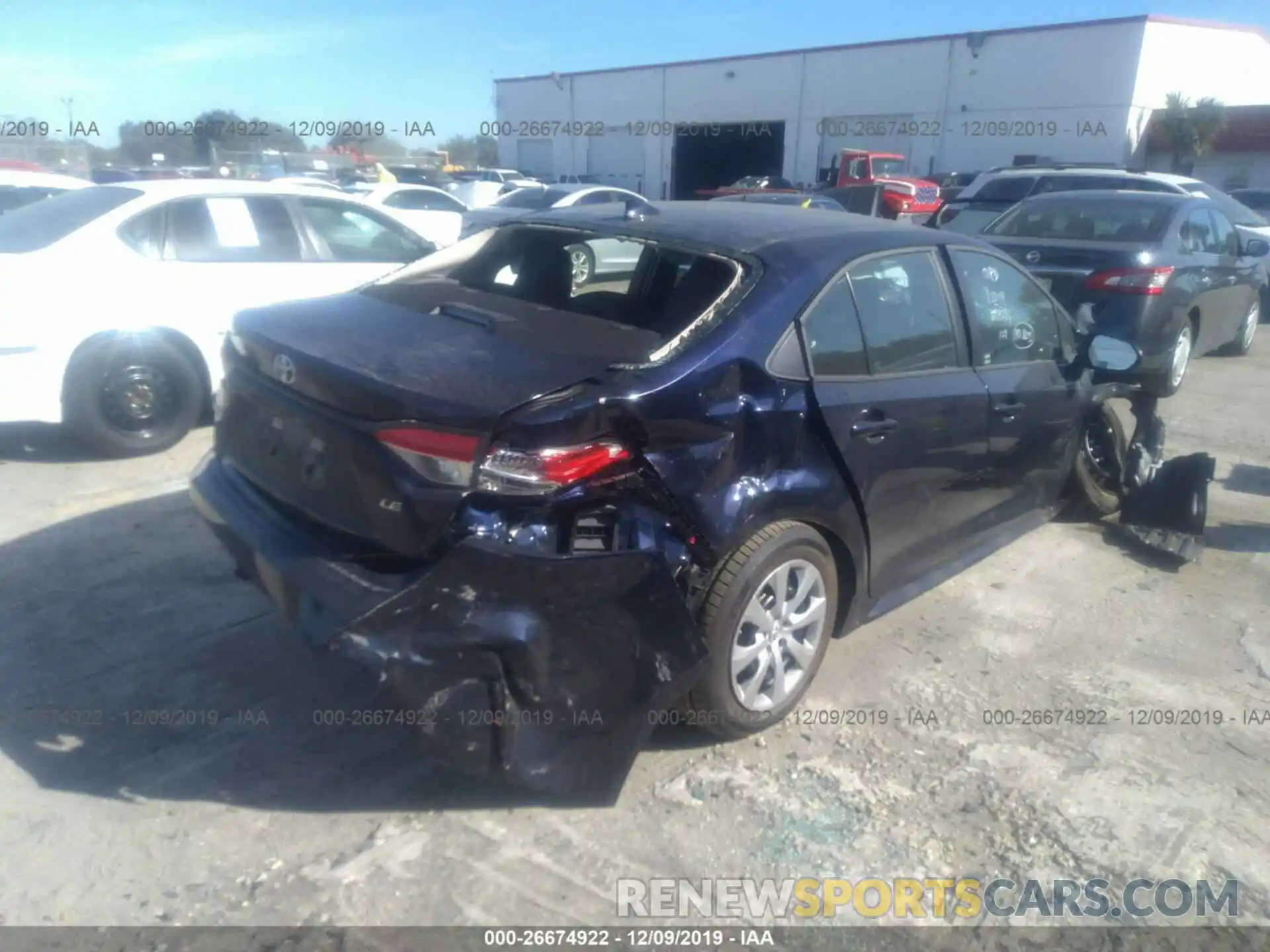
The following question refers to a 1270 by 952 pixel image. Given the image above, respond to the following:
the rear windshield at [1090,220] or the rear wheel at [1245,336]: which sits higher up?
the rear windshield at [1090,220]

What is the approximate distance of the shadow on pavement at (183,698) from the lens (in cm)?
310

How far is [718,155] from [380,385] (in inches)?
1672

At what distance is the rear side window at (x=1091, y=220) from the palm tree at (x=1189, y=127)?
89.0ft

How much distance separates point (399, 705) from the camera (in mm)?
2641

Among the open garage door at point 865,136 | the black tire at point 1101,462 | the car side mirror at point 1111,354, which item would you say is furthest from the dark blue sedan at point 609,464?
the open garage door at point 865,136

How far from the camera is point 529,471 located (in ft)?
8.75

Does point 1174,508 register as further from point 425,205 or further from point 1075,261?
point 425,205

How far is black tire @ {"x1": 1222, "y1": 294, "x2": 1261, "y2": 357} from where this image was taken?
10.1 m

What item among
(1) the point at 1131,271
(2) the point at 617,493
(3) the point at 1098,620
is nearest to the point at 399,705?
(2) the point at 617,493

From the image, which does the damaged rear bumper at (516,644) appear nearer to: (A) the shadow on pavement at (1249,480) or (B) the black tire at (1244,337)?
(A) the shadow on pavement at (1249,480)

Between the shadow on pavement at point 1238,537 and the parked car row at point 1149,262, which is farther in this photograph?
the parked car row at point 1149,262

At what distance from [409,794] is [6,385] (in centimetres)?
385

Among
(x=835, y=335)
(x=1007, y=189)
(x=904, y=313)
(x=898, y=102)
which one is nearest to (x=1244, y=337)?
(x=1007, y=189)

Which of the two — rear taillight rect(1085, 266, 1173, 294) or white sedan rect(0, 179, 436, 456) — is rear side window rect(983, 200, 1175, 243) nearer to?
rear taillight rect(1085, 266, 1173, 294)
